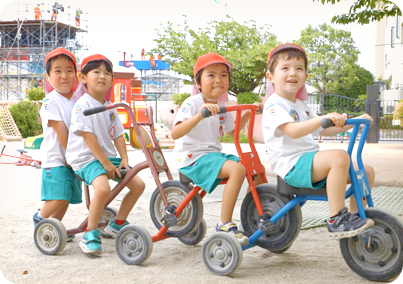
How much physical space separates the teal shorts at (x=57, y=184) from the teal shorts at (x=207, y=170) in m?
0.88

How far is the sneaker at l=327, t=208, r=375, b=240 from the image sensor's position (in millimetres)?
2168

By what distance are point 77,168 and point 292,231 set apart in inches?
57.0

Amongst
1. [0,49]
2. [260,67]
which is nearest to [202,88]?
[260,67]

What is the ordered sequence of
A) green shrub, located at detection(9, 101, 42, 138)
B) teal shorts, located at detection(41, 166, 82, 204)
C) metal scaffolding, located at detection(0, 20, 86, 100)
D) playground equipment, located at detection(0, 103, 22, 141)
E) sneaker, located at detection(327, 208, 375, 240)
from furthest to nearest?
metal scaffolding, located at detection(0, 20, 86, 100) < green shrub, located at detection(9, 101, 42, 138) < playground equipment, located at detection(0, 103, 22, 141) < teal shorts, located at detection(41, 166, 82, 204) < sneaker, located at detection(327, 208, 375, 240)

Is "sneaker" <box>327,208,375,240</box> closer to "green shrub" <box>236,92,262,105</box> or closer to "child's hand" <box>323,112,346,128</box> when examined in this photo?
"child's hand" <box>323,112,346,128</box>

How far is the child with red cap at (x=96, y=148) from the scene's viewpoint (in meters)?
2.86

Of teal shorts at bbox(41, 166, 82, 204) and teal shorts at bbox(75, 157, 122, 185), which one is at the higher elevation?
teal shorts at bbox(75, 157, 122, 185)

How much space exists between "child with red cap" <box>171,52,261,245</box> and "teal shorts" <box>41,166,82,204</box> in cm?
83

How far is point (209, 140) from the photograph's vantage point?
284cm

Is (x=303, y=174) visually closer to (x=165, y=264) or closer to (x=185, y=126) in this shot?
(x=185, y=126)

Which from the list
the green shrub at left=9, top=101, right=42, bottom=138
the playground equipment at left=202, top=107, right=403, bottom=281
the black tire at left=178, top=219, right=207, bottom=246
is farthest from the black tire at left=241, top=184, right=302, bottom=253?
the green shrub at left=9, top=101, right=42, bottom=138

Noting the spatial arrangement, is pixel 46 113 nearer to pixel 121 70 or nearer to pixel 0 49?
pixel 121 70

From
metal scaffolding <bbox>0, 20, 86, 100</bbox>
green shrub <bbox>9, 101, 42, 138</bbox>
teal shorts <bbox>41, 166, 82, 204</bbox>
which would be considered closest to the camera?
teal shorts <bbox>41, 166, 82, 204</bbox>

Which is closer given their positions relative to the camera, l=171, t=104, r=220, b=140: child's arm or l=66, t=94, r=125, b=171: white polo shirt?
l=171, t=104, r=220, b=140: child's arm
